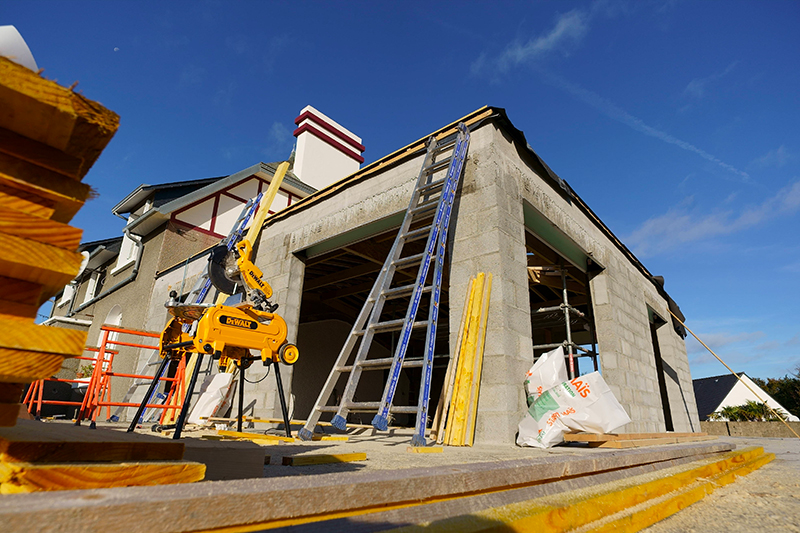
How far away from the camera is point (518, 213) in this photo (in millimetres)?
5625

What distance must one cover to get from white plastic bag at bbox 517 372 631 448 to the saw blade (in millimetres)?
3584

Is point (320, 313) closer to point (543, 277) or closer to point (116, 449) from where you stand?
point (543, 277)

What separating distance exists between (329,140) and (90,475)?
17881 mm

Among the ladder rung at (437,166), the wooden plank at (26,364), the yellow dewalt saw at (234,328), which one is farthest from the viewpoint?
the ladder rung at (437,166)

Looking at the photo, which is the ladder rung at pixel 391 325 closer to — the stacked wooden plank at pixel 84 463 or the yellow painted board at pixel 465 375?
the yellow painted board at pixel 465 375

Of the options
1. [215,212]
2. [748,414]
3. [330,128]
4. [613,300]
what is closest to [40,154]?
[613,300]

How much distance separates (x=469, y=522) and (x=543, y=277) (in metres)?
8.23

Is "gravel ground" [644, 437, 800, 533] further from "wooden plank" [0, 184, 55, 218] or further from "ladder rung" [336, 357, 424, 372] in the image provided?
"wooden plank" [0, 184, 55, 218]

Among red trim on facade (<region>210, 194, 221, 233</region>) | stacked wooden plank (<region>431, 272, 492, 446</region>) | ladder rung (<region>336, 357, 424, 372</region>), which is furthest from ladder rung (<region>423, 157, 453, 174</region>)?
red trim on facade (<region>210, 194, 221, 233</region>)

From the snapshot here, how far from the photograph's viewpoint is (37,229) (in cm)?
104

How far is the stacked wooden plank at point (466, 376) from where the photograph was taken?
167 inches

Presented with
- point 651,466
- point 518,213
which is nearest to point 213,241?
point 518,213

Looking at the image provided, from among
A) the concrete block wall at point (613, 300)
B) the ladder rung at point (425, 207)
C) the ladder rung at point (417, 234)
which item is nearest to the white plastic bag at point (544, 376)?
the ladder rung at point (417, 234)

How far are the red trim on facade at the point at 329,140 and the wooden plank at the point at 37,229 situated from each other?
17236mm
